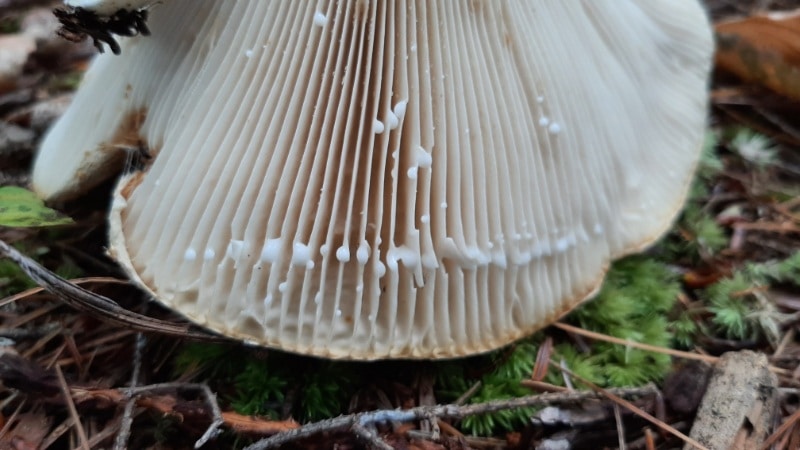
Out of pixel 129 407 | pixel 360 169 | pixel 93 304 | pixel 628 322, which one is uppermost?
pixel 360 169

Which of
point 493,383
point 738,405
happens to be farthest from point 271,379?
point 738,405

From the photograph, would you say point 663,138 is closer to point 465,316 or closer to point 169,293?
point 465,316

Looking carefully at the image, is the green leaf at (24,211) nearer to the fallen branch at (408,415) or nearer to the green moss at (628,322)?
the fallen branch at (408,415)

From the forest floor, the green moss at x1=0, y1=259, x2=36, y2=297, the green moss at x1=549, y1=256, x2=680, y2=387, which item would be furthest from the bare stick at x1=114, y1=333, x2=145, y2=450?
the green moss at x1=549, y1=256, x2=680, y2=387

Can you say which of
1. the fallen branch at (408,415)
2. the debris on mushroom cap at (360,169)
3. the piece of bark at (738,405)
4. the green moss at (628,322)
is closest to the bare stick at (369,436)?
the fallen branch at (408,415)

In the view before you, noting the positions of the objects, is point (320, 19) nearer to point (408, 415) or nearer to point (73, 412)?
point (408, 415)

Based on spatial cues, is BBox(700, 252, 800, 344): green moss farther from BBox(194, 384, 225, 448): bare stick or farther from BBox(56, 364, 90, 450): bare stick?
BBox(56, 364, 90, 450): bare stick
